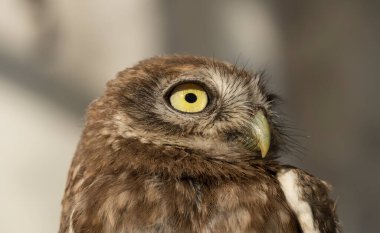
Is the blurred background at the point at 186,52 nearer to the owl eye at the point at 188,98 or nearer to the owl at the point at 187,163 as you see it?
the owl at the point at 187,163

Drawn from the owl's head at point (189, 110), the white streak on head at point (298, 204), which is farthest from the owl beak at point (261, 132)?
the white streak on head at point (298, 204)

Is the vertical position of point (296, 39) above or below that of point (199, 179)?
above

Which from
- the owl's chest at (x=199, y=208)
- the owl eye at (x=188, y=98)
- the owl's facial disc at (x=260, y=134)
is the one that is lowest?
the owl's chest at (x=199, y=208)

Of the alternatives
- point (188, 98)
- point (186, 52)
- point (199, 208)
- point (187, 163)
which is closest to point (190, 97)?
point (188, 98)

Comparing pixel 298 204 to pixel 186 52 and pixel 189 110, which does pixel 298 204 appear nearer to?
pixel 189 110

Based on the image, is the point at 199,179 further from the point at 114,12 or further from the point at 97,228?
the point at 114,12

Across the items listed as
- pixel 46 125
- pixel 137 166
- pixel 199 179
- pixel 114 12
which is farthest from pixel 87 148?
pixel 114 12
